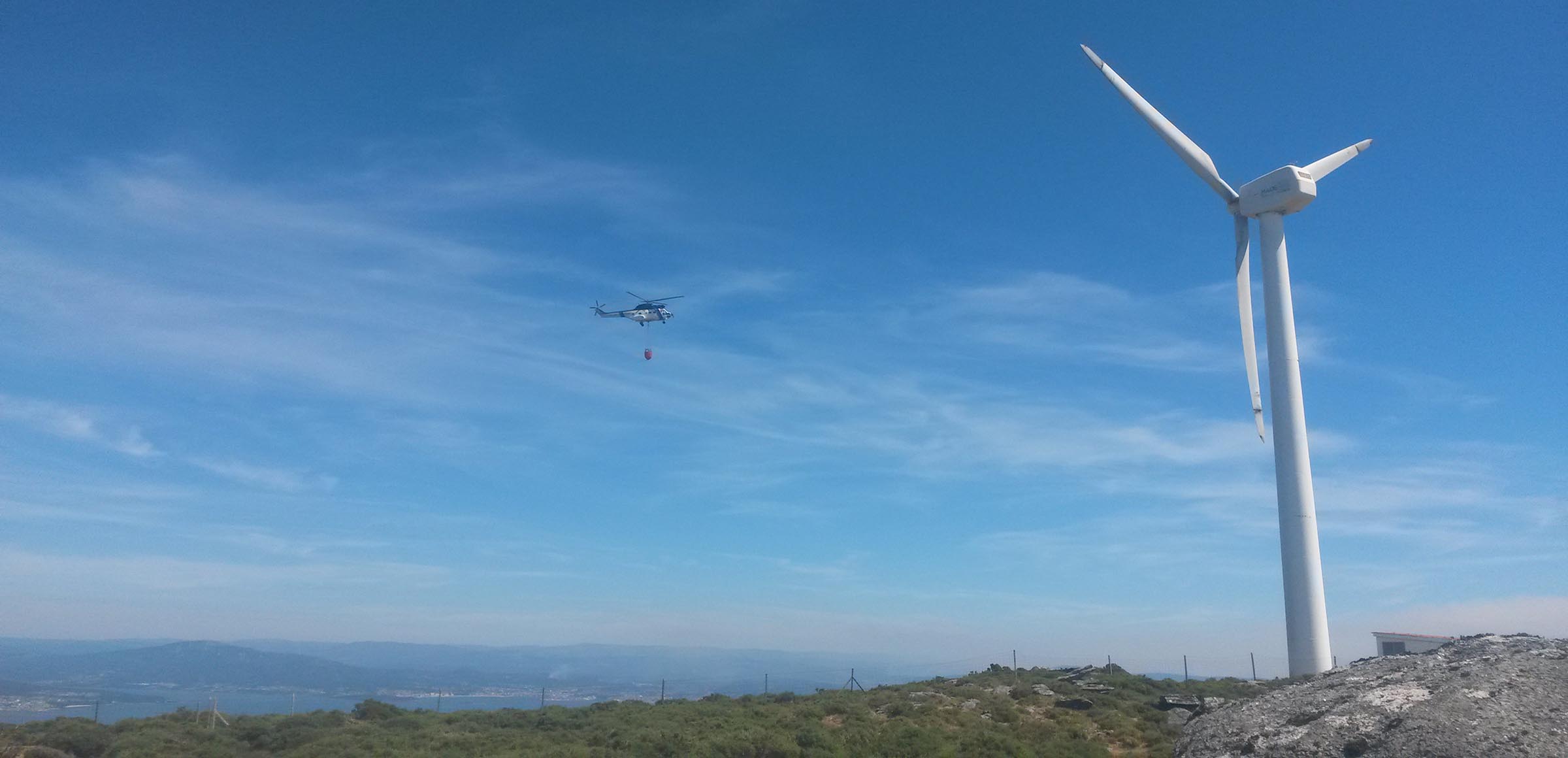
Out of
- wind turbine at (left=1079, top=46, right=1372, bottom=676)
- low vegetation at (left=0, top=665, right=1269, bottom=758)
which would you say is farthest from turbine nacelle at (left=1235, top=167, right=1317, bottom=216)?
low vegetation at (left=0, top=665, right=1269, bottom=758)

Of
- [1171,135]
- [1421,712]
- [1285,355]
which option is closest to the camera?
[1421,712]

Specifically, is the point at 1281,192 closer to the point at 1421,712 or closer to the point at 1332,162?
the point at 1332,162

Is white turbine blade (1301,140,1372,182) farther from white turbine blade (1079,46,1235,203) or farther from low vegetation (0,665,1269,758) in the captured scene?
low vegetation (0,665,1269,758)

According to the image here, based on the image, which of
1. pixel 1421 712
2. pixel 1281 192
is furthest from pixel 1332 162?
pixel 1421 712

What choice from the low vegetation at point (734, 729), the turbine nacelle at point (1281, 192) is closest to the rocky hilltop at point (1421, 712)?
the low vegetation at point (734, 729)

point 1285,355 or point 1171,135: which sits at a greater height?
point 1171,135

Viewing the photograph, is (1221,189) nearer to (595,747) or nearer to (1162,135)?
A: (1162,135)
